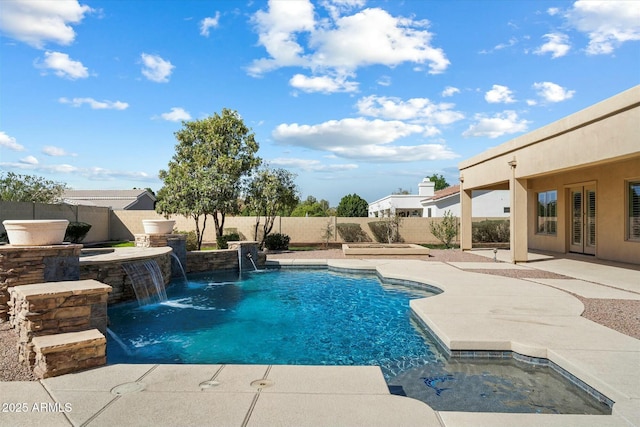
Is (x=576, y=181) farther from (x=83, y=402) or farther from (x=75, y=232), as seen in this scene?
(x=75, y=232)

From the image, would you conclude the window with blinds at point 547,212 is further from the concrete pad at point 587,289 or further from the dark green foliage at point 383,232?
the concrete pad at point 587,289

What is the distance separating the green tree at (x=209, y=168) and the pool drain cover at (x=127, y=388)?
13736 mm

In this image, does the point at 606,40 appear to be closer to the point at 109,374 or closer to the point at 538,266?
the point at 538,266

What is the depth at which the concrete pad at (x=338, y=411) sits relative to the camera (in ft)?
10.3

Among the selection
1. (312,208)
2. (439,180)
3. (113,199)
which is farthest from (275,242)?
(439,180)

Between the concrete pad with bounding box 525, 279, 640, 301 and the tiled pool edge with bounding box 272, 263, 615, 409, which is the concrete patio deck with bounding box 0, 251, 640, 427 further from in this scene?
the concrete pad with bounding box 525, 279, 640, 301

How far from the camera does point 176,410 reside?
11.0 feet

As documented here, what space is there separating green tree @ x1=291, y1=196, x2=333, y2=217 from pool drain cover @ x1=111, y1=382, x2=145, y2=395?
41755 millimetres

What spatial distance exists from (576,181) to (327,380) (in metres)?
16.1

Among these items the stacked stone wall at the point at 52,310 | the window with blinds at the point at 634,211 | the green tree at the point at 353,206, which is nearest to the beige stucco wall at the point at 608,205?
the window with blinds at the point at 634,211

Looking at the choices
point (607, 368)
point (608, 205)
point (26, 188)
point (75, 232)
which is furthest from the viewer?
point (26, 188)

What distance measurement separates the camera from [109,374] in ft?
13.7

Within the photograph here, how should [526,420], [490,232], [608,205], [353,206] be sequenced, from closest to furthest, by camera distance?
[526,420] → [608,205] → [490,232] → [353,206]

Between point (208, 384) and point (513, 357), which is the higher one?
point (208, 384)
